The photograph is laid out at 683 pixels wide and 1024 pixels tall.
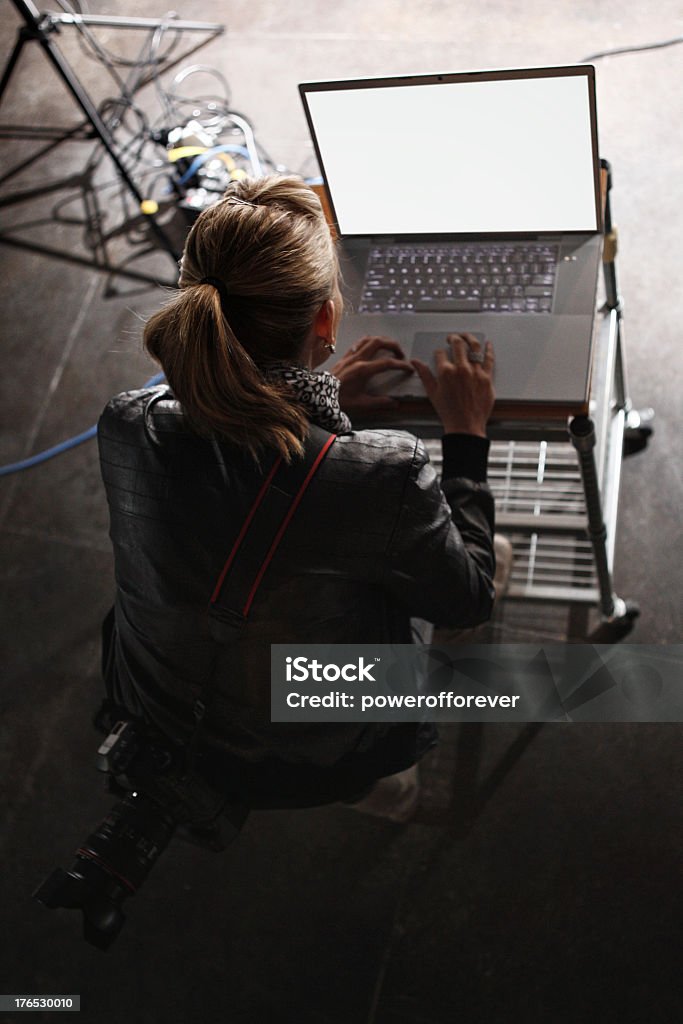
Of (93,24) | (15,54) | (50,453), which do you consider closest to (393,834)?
(50,453)

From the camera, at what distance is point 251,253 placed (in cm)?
111

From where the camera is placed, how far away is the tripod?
228 centimetres

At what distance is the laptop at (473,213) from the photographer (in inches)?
51.7

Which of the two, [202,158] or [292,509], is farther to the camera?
[202,158]

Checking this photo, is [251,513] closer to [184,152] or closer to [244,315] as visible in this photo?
[244,315]

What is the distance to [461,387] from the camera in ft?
4.46

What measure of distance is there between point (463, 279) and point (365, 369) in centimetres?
23

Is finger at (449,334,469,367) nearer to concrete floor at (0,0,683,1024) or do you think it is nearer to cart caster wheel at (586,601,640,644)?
concrete floor at (0,0,683,1024)

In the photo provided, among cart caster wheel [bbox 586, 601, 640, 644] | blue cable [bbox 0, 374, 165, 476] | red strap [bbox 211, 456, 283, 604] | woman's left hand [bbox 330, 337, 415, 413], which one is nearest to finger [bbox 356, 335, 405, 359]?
woman's left hand [bbox 330, 337, 415, 413]

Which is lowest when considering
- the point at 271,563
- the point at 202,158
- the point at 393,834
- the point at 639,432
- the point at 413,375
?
the point at 393,834

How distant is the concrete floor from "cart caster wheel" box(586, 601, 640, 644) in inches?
1.5

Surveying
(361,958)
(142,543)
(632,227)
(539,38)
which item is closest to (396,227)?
(142,543)

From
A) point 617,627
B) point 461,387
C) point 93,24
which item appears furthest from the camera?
point 93,24

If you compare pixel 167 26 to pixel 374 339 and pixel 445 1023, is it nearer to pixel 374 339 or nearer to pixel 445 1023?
pixel 374 339
